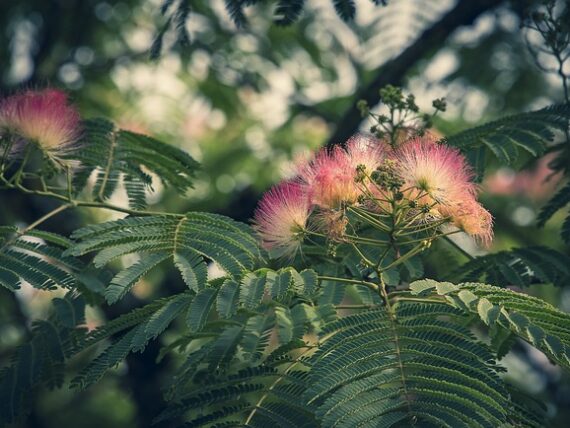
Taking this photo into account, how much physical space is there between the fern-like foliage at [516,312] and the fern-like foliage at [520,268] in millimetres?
913

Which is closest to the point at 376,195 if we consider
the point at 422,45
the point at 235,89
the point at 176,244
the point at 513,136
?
the point at 176,244

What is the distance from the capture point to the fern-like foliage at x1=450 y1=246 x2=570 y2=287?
3.83 m

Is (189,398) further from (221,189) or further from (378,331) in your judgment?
(221,189)

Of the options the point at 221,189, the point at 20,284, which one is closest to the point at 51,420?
the point at 221,189

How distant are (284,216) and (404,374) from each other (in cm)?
64

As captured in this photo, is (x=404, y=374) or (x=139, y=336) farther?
(x=139, y=336)

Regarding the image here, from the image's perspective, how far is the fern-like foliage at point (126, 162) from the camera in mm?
4098

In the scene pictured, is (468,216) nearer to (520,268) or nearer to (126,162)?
(520,268)

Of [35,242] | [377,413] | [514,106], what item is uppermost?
[514,106]

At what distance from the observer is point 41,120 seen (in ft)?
12.1

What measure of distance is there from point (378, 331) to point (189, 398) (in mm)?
681

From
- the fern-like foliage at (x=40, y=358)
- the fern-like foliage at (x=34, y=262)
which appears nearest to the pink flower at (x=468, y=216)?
the fern-like foliage at (x=34, y=262)

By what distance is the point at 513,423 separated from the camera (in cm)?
308

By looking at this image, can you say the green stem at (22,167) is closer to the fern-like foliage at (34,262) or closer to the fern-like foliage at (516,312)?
the fern-like foliage at (34,262)
